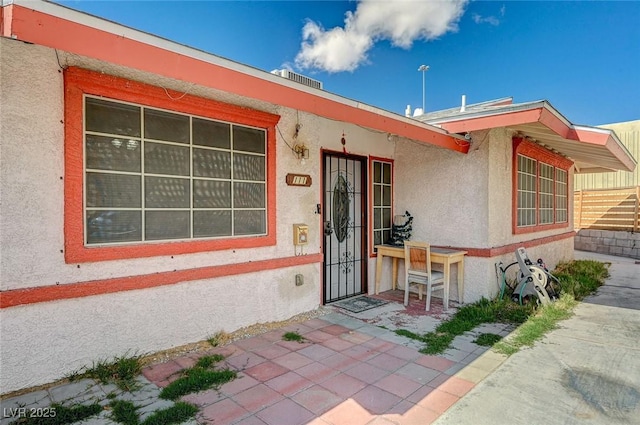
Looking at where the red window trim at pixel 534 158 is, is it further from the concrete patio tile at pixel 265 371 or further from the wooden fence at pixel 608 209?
the concrete patio tile at pixel 265 371

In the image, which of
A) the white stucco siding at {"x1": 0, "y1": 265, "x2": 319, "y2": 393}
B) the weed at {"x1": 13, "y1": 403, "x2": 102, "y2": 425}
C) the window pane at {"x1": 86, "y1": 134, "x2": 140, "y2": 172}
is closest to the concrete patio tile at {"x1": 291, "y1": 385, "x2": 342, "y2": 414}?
the weed at {"x1": 13, "y1": 403, "x2": 102, "y2": 425}

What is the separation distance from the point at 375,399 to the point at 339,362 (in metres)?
0.84

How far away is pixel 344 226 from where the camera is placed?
264 inches

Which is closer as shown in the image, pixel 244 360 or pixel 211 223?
pixel 244 360

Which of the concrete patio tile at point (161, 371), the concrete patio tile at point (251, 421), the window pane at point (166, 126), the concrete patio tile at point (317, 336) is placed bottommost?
the concrete patio tile at point (317, 336)

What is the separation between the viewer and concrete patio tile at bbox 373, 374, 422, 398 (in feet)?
11.0

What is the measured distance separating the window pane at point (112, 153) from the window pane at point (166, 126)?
230 millimetres

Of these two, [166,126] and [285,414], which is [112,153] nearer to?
[166,126]

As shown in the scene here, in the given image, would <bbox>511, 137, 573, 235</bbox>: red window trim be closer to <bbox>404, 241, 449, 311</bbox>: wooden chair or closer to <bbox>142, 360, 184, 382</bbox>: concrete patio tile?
<bbox>404, 241, 449, 311</bbox>: wooden chair

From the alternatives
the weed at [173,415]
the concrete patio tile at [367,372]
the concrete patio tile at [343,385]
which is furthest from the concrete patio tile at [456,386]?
the weed at [173,415]

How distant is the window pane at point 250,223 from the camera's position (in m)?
4.92

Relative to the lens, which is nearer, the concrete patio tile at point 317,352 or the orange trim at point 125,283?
the orange trim at point 125,283

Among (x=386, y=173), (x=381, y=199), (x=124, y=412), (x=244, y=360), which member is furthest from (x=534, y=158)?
(x=124, y=412)

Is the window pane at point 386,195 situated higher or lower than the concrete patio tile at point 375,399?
higher
